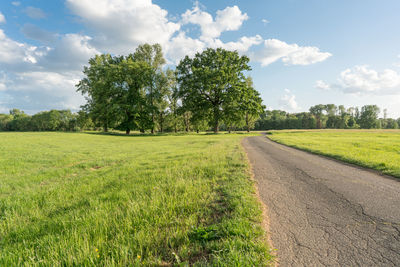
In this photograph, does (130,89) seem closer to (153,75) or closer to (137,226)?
(153,75)

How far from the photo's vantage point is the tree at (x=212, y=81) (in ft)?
129

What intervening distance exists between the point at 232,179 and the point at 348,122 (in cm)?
13290

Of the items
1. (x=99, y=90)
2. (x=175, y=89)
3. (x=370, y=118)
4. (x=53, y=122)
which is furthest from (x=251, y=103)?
(x=370, y=118)

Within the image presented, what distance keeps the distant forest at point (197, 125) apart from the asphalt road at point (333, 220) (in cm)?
4905

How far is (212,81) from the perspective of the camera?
39.6 m

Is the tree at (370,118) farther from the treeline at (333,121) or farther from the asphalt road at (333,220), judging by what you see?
the asphalt road at (333,220)

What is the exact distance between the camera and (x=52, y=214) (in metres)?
3.88

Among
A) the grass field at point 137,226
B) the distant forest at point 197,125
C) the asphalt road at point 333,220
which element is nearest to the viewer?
the grass field at point 137,226

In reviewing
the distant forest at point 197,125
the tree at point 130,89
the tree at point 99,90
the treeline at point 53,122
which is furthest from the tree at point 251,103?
the treeline at point 53,122

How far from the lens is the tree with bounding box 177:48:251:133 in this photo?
39219 millimetres

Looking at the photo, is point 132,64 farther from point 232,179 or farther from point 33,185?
point 232,179

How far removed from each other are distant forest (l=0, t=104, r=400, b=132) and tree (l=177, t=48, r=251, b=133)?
13.2 metres

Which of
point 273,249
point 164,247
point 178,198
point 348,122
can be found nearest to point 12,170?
point 178,198

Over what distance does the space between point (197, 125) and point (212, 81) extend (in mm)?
24070
